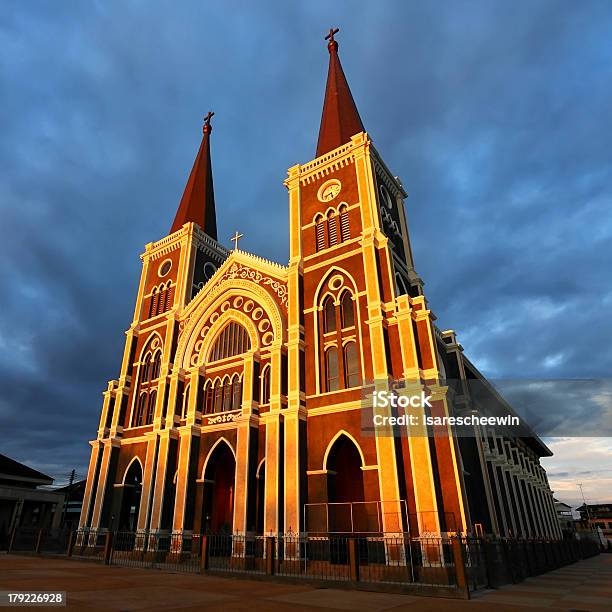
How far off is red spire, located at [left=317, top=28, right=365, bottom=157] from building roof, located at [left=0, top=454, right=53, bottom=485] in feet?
143

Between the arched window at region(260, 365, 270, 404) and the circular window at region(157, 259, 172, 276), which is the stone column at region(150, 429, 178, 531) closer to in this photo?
the arched window at region(260, 365, 270, 404)

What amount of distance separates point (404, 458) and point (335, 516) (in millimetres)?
4124

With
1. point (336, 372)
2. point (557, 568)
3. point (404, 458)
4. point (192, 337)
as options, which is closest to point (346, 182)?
point (336, 372)

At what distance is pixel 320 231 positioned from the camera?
85.4 feet

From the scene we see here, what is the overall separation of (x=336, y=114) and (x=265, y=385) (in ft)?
64.1

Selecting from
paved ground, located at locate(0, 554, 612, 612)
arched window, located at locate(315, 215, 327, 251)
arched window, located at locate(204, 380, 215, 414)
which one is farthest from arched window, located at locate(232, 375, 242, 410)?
paved ground, located at locate(0, 554, 612, 612)

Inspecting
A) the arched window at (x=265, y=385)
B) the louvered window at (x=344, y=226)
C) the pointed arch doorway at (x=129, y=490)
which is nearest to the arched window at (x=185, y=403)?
the pointed arch doorway at (x=129, y=490)

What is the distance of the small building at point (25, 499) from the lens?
41.0 metres

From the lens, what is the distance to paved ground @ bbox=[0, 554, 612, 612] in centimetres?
→ 845

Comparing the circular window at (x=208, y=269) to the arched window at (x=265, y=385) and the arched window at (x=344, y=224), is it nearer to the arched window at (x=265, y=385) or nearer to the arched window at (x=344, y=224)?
the arched window at (x=265, y=385)

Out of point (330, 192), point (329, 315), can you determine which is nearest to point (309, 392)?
point (329, 315)

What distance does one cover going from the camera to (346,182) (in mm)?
26125

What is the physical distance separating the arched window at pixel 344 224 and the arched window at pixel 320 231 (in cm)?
119

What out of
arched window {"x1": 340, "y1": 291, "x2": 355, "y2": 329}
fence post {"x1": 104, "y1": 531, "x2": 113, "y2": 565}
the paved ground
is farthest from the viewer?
arched window {"x1": 340, "y1": 291, "x2": 355, "y2": 329}
